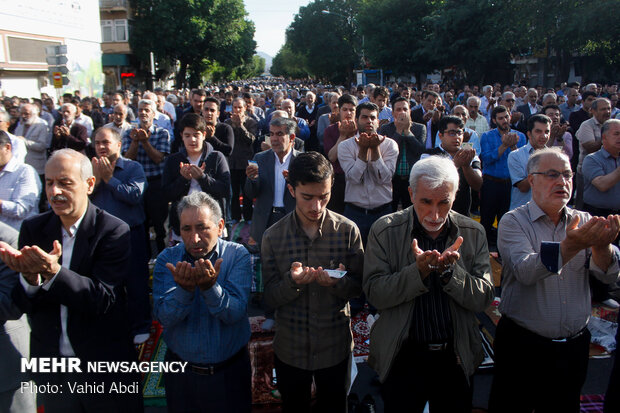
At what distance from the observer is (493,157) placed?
5984 millimetres

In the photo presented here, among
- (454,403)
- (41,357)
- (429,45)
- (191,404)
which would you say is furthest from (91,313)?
(429,45)

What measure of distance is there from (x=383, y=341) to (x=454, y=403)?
515mm

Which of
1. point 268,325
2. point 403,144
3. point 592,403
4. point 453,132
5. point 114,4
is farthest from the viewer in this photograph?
point 114,4

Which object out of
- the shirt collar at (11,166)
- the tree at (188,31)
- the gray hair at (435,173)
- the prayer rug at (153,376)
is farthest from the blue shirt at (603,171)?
the tree at (188,31)

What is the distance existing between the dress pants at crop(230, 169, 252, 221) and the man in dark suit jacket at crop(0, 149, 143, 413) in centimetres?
449

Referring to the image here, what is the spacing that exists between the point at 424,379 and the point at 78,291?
191 centimetres

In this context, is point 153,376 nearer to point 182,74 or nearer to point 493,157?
point 493,157

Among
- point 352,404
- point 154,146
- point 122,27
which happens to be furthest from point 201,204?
point 122,27

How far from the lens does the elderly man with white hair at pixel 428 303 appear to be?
8.02 ft

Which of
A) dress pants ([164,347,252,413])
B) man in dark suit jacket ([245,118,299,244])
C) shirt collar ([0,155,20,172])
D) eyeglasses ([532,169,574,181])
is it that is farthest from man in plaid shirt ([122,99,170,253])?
eyeglasses ([532,169,574,181])

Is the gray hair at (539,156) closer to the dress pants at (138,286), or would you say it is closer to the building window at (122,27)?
the dress pants at (138,286)

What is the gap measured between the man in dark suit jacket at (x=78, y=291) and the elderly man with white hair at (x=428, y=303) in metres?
1.48

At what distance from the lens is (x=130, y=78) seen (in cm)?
4100

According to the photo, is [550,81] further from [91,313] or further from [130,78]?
[91,313]
